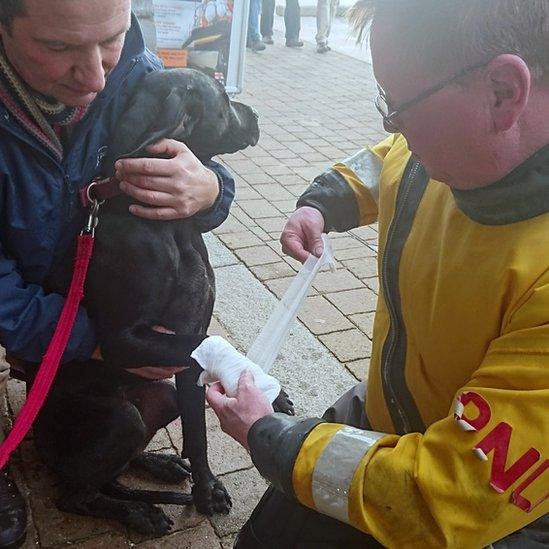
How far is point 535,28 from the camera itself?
49.9 inches

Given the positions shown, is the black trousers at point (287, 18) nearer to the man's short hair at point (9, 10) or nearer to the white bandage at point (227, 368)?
the man's short hair at point (9, 10)

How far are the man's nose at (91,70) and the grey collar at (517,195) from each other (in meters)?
1.01

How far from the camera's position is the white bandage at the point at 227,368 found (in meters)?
1.69

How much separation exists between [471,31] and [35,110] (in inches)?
46.6

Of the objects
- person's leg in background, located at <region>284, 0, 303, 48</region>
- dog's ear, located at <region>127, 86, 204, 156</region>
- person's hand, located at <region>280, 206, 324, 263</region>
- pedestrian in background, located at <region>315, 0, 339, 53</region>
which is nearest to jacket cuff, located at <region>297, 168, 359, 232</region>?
person's hand, located at <region>280, 206, 324, 263</region>

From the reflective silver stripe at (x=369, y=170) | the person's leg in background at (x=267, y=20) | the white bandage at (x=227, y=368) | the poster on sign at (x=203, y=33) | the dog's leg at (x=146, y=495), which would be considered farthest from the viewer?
the person's leg in background at (x=267, y=20)

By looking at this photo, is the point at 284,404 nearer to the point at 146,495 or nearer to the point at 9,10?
the point at 146,495

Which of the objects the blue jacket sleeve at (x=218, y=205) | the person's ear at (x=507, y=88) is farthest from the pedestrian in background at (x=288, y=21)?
the person's ear at (x=507, y=88)

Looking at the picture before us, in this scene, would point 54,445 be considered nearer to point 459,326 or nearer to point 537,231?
point 459,326

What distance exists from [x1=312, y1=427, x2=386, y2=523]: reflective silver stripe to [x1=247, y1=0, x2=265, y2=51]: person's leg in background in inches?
404

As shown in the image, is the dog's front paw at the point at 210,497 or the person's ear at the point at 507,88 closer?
the person's ear at the point at 507,88

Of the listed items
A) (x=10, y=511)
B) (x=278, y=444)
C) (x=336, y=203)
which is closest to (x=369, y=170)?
(x=336, y=203)

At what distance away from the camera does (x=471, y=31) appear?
1.29 meters

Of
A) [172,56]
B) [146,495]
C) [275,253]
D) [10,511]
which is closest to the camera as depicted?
[10,511]
